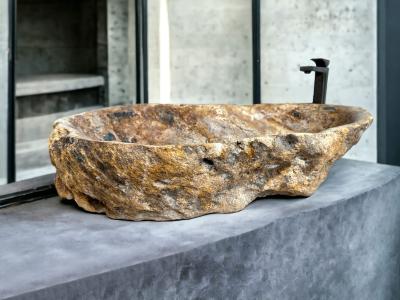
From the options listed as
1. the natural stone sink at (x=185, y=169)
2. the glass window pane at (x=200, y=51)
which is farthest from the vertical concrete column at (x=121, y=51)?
the natural stone sink at (x=185, y=169)

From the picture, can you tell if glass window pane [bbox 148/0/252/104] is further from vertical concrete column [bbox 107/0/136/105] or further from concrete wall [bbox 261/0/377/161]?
vertical concrete column [bbox 107/0/136/105]

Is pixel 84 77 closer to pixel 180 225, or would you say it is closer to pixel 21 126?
pixel 21 126

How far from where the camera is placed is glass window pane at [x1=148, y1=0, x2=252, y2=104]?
4082 mm

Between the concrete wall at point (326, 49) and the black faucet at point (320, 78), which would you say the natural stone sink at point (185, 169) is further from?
the concrete wall at point (326, 49)

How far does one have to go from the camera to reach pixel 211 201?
64.7 inches

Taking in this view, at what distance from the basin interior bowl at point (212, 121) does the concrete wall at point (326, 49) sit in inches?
47.4

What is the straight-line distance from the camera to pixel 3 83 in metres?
3.17

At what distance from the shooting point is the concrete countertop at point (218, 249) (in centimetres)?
133

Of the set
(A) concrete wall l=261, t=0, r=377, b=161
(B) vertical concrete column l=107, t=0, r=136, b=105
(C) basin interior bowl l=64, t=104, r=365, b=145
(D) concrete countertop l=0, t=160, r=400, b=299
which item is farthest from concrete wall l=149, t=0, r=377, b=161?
(D) concrete countertop l=0, t=160, r=400, b=299

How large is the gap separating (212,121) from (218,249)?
71 centimetres

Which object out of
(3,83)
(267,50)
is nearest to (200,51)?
(267,50)

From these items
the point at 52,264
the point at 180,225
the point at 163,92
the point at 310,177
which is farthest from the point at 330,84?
the point at 52,264

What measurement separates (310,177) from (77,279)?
738 mm

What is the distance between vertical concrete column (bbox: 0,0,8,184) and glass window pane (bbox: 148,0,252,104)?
128 cm
